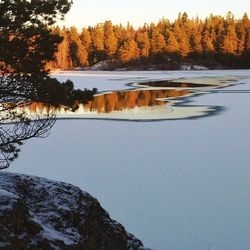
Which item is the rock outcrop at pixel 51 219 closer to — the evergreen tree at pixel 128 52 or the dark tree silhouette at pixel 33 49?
the dark tree silhouette at pixel 33 49

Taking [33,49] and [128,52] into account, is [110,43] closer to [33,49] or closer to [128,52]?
[128,52]

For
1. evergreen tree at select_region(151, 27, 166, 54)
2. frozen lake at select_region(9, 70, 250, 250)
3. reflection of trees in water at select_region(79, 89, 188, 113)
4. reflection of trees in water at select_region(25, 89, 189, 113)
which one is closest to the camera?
frozen lake at select_region(9, 70, 250, 250)

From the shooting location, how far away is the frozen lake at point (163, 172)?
292 inches

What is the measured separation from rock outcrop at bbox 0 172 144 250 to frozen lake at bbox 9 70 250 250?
1382 millimetres

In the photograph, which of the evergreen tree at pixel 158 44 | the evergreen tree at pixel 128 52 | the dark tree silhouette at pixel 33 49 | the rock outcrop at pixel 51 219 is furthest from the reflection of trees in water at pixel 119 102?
the evergreen tree at pixel 128 52

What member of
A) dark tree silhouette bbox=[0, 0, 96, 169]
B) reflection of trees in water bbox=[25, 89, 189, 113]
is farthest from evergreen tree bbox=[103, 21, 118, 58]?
dark tree silhouette bbox=[0, 0, 96, 169]

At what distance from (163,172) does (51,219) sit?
5905 mm

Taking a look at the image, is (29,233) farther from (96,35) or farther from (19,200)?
(96,35)

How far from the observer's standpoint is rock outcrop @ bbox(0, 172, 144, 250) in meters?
4.53

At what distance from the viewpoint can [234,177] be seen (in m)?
10.1

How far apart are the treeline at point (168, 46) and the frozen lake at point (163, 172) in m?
70.1

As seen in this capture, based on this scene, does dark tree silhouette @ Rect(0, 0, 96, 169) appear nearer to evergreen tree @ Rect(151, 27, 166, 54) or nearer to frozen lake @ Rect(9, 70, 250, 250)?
frozen lake @ Rect(9, 70, 250, 250)

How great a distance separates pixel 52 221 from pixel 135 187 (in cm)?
458

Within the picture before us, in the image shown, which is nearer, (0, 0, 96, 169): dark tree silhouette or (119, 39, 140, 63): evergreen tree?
(0, 0, 96, 169): dark tree silhouette
